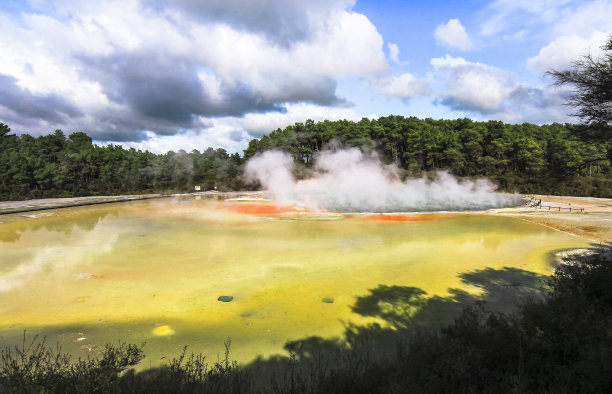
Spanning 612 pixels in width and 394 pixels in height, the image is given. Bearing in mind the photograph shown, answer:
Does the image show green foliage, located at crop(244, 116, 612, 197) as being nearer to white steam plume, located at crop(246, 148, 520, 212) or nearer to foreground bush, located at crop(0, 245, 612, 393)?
white steam plume, located at crop(246, 148, 520, 212)

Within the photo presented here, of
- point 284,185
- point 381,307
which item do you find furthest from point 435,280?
point 284,185

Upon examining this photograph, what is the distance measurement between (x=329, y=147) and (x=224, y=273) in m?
42.4

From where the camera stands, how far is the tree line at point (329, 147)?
39.6 metres

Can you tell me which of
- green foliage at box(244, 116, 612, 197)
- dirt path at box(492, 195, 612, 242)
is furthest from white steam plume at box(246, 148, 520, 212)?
dirt path at box(492, 195, 612, 242)

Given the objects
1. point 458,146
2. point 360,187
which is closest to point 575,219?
point 360,187

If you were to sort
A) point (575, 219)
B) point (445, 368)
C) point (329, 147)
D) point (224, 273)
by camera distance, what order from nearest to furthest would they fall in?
point (445, 368) < point (224, 273) < point (575, 219) < point (329, 147)

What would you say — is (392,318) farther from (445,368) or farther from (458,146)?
(458,146)

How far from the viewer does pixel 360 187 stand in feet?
123

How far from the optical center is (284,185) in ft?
124

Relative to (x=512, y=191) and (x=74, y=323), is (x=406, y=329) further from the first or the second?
(x=512, y=191)

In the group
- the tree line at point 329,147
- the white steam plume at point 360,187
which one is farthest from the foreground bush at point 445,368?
the tree line at point 329,147

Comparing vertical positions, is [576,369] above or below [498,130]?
below

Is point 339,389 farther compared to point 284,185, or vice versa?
point 284,185

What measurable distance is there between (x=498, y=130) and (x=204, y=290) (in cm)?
4720
